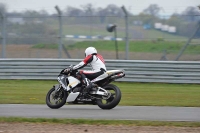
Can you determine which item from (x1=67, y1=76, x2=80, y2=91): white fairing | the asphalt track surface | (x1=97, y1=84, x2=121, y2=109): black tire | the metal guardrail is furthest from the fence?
(x1=97, y1=84, x2=121, y2=109): black tire

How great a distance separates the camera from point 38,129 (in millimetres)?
9023

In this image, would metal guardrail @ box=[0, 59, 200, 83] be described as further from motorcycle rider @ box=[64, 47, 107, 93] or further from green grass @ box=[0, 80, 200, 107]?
motorcycle rider @ box=[64, 47, 107, 93]

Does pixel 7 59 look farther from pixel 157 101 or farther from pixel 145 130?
pixel 145 130

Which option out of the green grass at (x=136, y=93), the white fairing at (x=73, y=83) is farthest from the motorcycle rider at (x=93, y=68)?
the green grass at (x=136, y=93)

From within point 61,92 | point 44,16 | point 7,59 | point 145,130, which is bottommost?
point 145,130

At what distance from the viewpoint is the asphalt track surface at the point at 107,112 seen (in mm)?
10672

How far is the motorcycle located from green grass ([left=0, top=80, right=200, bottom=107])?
1.30 m

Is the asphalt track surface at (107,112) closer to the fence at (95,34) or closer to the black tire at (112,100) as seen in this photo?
the black tire at (112,100)

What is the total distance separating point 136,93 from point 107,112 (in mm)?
4673

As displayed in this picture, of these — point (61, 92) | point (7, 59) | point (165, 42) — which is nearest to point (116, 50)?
point (165, 42)

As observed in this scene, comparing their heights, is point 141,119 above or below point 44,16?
below

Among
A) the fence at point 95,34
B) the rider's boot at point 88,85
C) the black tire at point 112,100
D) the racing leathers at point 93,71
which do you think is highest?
→ the fence at point 95,34

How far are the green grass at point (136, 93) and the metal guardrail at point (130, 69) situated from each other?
8.8 inches

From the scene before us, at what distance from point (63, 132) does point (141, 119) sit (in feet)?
7.00
